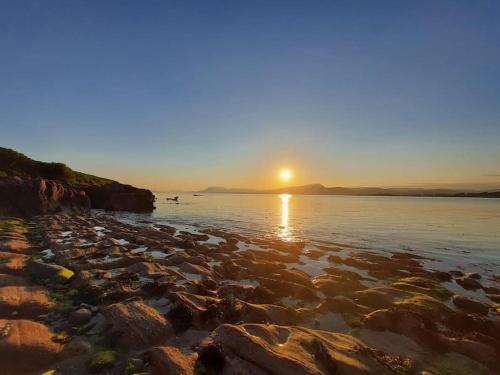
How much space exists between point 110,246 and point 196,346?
14312 millimetres

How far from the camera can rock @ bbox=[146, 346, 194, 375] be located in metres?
6.02

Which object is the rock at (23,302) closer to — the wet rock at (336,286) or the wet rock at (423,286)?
the wet rock at (336,286)

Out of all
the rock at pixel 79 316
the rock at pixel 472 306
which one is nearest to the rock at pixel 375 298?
the rock at pixel 472 306

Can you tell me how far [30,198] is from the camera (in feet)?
125

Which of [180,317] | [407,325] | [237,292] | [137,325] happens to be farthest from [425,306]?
[137,325]

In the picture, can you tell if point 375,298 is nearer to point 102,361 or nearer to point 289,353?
point 289,353

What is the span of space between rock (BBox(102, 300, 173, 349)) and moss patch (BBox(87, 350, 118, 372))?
1.99 ft

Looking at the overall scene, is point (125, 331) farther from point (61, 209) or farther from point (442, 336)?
point (61, 209)

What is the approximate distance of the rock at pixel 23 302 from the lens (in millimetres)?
8555

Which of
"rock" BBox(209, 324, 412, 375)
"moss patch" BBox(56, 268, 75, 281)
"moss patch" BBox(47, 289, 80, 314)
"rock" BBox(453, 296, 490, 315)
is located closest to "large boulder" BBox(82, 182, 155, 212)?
"moss patch" BBox(56, 268, 75, 281)

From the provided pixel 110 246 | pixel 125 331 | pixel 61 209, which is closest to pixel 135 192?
pixel 61 209

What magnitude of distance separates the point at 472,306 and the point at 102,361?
1289cm

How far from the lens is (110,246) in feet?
63.9

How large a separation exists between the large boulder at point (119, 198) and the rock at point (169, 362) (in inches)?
2456
